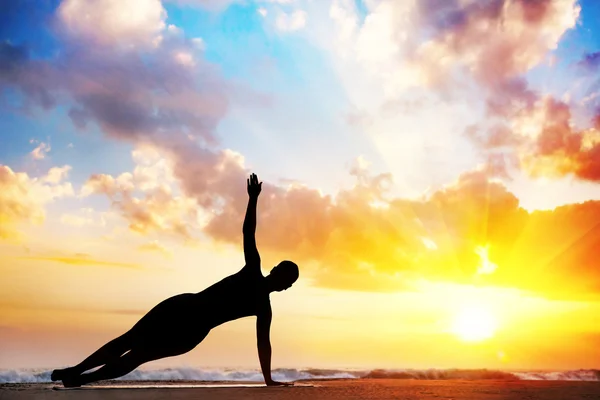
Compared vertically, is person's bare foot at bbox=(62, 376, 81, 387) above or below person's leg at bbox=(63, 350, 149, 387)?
below

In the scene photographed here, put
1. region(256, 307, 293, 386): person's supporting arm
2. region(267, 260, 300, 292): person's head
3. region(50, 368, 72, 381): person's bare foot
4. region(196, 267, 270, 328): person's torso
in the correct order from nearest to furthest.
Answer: region(50, 368, 72, 381): person's bare foot < region(256, 307, 293, 386): person's supporting arm < region(196, 267, 270, 328): person's torso < region(267, 260, 300, 292): person's head

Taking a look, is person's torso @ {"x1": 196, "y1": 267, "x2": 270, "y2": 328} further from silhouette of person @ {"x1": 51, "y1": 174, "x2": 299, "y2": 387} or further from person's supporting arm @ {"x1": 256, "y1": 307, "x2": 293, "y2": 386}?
person's supporting arm @ {"x1": 256, "y1": 307, "x2": 293, "y2": 386}

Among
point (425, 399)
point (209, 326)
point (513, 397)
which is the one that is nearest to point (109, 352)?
point (209, 326)

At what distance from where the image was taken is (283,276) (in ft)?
24.3

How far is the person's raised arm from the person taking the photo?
23.0ft

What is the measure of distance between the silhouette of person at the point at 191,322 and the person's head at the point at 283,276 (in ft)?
0.48

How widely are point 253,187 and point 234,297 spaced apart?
5.20 ft

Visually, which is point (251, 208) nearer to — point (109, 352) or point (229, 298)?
point (229, 298)

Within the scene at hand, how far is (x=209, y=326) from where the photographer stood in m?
7.26

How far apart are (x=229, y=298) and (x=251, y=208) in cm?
133

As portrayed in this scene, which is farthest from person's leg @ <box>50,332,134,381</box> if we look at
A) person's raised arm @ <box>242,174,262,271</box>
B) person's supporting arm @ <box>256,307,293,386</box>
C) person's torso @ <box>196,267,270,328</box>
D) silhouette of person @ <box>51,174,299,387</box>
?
person's raised arm @ <box>242,174,262,271</box>

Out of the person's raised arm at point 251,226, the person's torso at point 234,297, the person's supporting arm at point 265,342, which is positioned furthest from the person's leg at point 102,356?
the person's raised arm at point 251,226

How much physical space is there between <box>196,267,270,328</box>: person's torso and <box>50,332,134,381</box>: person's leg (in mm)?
1160

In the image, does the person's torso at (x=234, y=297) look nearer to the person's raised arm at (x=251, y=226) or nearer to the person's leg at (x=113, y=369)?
the person's raised arm at (x=251, y=226)
